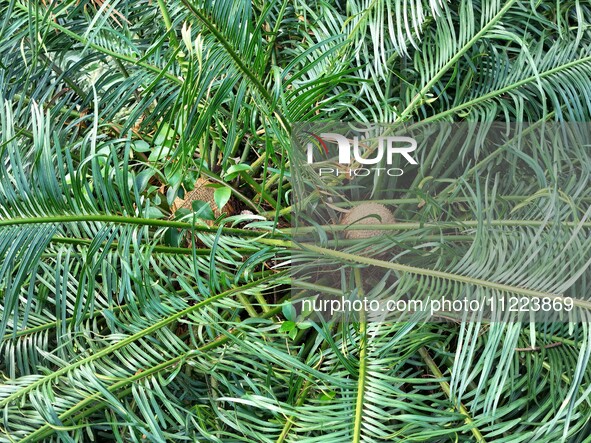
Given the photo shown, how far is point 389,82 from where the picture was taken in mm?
1172

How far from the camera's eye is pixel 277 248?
103 cm

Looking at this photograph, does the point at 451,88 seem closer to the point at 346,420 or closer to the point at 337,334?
the point at 337,334

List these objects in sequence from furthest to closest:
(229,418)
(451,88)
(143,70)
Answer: (451,88)
(143,70)
(229,418)

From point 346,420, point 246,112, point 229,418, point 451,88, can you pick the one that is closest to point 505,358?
point 346,420

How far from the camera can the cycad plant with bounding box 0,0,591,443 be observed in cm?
84

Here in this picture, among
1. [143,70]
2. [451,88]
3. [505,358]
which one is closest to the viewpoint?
[505,358]

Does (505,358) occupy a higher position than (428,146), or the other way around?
(428,146)

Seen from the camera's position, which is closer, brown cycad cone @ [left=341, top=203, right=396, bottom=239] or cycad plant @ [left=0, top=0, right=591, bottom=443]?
cycad plant @ [left=0, top=0, right=591, bottom=443]

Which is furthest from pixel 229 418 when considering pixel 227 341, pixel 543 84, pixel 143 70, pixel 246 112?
pixel 543 84

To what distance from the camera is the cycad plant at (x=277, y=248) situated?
2.77ft

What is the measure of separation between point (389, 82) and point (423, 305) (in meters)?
0.42

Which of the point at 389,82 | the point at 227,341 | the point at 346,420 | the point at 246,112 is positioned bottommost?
the point at 346,420

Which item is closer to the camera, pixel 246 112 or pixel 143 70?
pixel 246 112

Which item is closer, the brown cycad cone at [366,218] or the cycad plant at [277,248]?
the cycad plant at [277,248]
